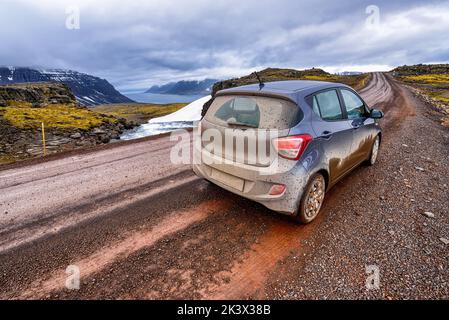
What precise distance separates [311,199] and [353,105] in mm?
2431

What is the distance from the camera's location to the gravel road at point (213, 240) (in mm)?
2688

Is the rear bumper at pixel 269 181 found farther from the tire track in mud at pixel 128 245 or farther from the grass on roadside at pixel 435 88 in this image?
the grass on roadside at pixel 435 88

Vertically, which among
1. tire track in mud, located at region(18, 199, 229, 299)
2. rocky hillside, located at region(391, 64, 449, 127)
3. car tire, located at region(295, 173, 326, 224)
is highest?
rocky hillside, located at region(391, 64, 449, 127)

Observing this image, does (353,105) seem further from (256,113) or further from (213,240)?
(213,240)

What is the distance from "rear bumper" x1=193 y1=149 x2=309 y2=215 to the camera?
3256 mm

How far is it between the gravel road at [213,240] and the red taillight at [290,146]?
122 centimetres

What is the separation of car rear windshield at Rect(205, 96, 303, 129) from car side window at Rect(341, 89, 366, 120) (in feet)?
5.94

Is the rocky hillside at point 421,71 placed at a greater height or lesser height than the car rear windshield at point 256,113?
greater

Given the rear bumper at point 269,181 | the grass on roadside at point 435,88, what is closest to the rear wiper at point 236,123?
the rear bumper at point 269,181

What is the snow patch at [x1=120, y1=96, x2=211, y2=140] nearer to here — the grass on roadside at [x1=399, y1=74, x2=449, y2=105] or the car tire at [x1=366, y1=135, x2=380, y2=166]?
the car tire at [x1=366, y1=135, x2=380, y2=166]

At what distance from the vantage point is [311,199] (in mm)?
3695

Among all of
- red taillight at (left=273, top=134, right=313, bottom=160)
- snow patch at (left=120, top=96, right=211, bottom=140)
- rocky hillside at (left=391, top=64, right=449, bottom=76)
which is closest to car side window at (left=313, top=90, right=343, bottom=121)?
red taillight at (left=273, top=134, right=313, bottom=160)

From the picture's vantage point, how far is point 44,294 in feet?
8.61
